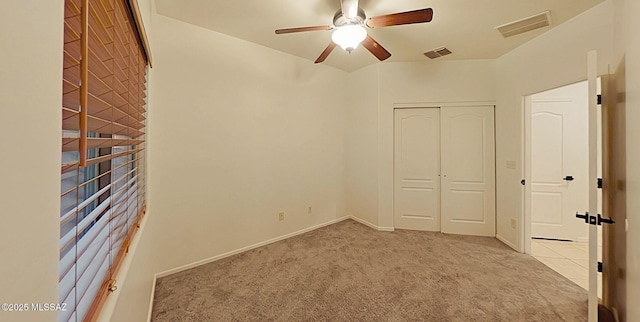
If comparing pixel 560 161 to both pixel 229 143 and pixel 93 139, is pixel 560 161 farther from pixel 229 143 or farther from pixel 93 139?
pixel 93 139

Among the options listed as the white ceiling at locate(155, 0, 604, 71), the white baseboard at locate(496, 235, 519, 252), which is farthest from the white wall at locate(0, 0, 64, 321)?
the white baseboard at locate(496, 235, 519, 252)

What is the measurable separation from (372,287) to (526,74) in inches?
124

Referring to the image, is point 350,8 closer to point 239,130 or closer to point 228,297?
point 239,130

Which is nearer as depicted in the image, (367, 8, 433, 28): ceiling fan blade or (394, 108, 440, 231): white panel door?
(367, 8, 433, 28): ceiling fan blade

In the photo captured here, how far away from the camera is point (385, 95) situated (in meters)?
3.70

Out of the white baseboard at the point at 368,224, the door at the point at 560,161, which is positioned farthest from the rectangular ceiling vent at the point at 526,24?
the white baseboard at the point at 368,224

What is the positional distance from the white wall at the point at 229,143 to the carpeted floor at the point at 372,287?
16.4 inches

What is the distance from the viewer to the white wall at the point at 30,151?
346mm

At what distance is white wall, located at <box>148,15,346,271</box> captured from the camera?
7.78ft

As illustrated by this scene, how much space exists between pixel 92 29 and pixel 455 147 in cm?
400

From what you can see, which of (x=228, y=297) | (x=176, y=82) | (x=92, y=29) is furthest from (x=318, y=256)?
(x=92, y=29)

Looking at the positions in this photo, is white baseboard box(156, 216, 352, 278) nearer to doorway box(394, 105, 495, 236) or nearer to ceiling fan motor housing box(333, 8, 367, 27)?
doorway box(394, 105, 495, 236)

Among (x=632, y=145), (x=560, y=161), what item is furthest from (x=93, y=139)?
(x=560, y=161)

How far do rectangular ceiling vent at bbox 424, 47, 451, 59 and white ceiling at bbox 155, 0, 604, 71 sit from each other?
0.08 m
